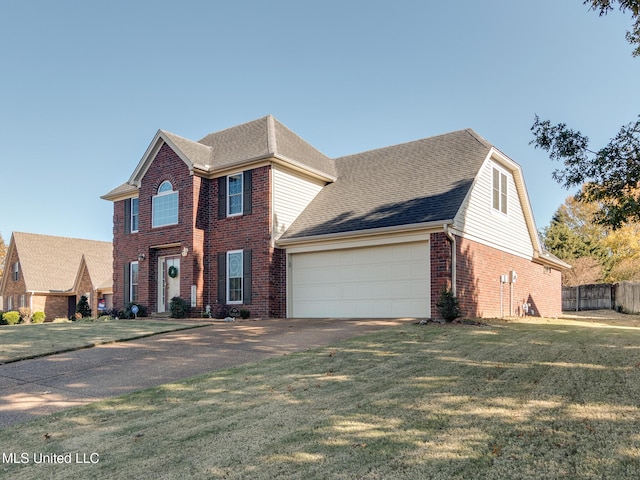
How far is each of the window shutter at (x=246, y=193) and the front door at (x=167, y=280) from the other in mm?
3640

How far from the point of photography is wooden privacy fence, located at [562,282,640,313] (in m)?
26.8

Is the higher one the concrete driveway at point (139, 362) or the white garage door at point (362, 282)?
the white garage door at point (362, 282)

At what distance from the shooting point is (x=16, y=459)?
17.2 ft

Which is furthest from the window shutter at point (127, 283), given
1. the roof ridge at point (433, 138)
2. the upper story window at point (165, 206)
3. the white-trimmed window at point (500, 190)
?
the white-trimmed window at point (500, 190)

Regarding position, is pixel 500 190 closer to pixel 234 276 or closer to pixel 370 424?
pixel 234 276

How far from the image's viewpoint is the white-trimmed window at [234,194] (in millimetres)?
18672

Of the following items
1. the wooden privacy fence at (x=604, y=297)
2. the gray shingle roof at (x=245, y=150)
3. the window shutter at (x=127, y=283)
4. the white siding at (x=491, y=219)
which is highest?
the gray shingle roof at (x=245, y=150)

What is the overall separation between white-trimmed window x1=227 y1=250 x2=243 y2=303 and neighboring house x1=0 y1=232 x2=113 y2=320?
18.0m

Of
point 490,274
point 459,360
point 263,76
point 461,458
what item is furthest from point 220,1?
point 461,458

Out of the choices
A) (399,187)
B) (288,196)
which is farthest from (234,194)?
(399,187)

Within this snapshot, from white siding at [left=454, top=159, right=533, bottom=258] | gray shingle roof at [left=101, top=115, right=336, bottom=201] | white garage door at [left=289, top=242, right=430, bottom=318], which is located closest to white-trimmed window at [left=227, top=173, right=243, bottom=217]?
gray shingle roof at [left=101, top=115, right=336, bottom=201]

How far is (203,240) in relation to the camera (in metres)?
19.2

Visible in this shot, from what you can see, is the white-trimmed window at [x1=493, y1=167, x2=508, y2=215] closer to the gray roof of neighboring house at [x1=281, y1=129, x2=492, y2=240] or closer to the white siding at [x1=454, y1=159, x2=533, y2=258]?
the white siding at [x1=454, y1=159, x2=533, y2=258]

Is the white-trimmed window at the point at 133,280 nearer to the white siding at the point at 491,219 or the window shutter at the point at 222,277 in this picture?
the window shutter at the point at 222,277
